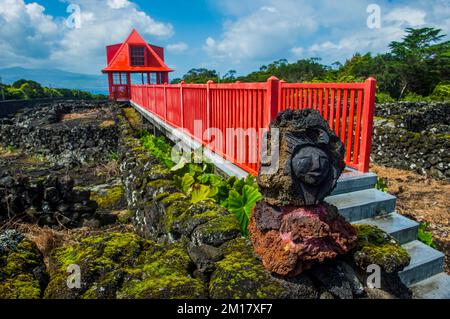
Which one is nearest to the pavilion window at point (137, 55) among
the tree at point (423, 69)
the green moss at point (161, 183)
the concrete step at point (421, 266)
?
the tree at point (423, 69)

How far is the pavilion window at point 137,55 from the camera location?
2716 centimetres

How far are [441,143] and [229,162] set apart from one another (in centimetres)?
756

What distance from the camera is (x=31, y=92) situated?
32.8m

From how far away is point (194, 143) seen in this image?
621 cm

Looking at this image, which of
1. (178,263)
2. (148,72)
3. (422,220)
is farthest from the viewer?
(148,72)

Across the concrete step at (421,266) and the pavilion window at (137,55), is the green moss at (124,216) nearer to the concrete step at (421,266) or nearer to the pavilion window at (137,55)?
the concrete step at (421,266)

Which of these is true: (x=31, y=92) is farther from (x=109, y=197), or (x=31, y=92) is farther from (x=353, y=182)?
(x=353, y=182)

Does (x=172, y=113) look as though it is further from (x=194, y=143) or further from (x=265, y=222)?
(x=265, y=222)

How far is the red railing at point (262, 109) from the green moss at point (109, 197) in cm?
259

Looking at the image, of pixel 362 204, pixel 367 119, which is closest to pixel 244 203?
pixel 362 204

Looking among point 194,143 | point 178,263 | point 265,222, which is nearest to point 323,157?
point 265,222

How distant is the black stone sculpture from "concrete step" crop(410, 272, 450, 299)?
1664 millimetres

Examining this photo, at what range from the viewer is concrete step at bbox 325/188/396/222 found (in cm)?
346

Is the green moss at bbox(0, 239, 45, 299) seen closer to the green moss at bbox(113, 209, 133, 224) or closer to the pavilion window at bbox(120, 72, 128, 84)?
the green moss at bbox(113, 209, 133, 224)
